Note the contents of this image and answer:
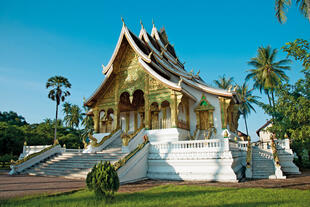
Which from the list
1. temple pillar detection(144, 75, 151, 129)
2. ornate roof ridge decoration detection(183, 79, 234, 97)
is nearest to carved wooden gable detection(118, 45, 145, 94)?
Result: temple pillar detection(144, 75, 151, 129)

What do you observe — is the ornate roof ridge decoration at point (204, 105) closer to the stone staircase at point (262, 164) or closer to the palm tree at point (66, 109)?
the stone staircase at point (262, 164)

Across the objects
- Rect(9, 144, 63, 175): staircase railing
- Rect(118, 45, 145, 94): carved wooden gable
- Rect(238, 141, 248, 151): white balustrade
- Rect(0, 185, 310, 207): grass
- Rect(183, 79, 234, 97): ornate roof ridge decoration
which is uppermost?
Rect(118, 45, 145, 94): carved wooden gable

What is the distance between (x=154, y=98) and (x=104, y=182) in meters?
9.37

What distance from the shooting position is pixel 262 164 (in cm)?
1175

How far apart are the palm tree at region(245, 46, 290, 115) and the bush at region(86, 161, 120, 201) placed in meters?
26.5

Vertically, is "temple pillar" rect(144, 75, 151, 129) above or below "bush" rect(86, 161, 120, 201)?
above

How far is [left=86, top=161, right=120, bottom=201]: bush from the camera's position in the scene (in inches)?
206

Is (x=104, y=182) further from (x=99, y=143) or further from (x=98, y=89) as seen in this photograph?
(x=98, y=89)

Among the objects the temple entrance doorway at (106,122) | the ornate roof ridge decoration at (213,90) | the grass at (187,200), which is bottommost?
the grass at (187,200)

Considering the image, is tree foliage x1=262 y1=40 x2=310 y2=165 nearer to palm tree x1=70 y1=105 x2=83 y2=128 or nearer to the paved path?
the paved path

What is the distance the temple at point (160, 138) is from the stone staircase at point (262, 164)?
0.15 ft

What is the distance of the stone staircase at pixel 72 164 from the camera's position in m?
10.1

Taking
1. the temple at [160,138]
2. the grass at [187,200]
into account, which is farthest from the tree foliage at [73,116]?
the grass at [187,200]

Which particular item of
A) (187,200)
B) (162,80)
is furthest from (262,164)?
(187,200)
